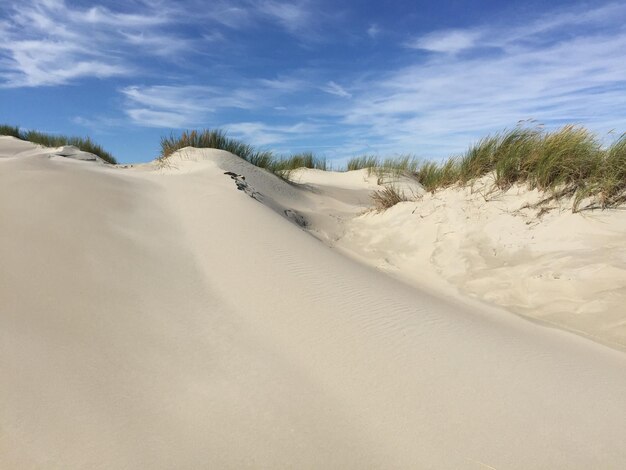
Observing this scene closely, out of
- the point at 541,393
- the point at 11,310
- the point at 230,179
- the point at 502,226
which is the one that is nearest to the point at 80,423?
the point at 11,310

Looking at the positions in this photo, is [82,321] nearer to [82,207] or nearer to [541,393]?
[82,207]

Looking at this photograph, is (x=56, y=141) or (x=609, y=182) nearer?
(x=609, y=182)

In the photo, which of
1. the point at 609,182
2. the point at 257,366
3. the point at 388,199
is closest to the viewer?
the point at 257,366

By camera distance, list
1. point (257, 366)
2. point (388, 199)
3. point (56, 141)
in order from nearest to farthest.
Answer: point (257, 366) → point (388, 199) → point (56, 141)

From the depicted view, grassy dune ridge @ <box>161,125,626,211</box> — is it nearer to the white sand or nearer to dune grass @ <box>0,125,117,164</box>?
the white sand

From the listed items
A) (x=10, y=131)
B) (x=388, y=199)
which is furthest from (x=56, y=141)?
(x=388, y=199)

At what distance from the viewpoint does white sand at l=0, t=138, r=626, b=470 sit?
154 cm

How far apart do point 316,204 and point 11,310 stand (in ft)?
18.4

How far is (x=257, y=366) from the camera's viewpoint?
2004mm

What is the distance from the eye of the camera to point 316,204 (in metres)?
7.43

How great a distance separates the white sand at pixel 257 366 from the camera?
1.54 metres

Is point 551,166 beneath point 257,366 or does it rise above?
above

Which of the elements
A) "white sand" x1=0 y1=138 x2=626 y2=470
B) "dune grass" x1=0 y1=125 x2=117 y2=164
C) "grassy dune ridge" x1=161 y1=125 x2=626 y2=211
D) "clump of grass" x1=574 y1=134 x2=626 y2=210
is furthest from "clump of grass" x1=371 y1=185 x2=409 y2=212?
"dune grass" x1=0 y1=125 x2=117 y2=164

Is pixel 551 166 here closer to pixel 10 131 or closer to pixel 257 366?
pixel 257 366
